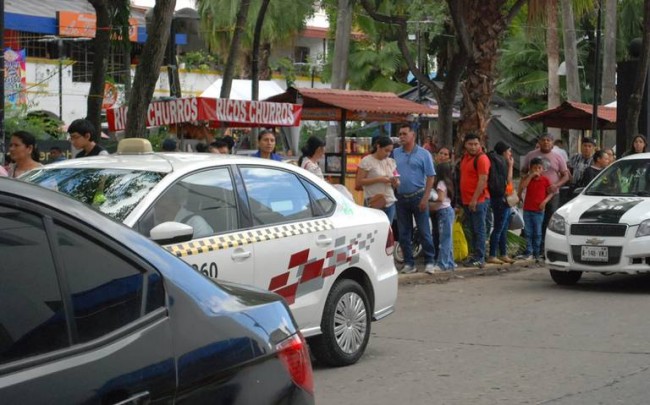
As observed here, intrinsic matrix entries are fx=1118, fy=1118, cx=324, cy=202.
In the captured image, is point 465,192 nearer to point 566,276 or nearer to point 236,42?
point 566,276

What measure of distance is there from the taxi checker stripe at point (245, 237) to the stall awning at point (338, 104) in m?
11.6

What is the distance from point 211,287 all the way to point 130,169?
388 cm

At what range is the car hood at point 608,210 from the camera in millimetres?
12992

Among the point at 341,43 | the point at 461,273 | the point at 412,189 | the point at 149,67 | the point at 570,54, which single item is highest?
the point at 341,43

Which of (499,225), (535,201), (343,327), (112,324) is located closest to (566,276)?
(499,225)

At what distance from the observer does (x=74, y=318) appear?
3268 millimetres

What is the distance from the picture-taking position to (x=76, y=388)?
310 cm

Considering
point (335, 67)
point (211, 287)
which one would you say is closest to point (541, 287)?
point (211, 287)

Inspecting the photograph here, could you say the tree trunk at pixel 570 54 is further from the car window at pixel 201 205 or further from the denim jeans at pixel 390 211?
the car window at pixel 201 205

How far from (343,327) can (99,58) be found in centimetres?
712

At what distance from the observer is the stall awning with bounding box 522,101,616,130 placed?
75.6 ft

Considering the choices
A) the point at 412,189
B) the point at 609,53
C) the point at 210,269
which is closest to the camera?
the point at 210,269

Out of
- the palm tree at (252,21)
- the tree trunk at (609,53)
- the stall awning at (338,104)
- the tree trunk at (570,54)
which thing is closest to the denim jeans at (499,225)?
the stall awning at (338,104)

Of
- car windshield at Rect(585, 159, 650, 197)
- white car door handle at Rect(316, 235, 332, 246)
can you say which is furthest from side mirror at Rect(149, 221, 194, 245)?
car windshield at Rect(585, 159, 650, 197)
